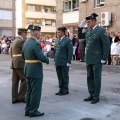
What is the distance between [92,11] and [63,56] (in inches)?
692

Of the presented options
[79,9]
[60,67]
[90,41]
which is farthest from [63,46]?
[79,9]

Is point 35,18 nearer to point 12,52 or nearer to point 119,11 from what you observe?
point 119,11

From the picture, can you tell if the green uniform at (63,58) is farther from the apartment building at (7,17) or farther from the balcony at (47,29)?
the balcony at (47,29)

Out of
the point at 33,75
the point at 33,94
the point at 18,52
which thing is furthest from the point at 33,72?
the point at 18,52

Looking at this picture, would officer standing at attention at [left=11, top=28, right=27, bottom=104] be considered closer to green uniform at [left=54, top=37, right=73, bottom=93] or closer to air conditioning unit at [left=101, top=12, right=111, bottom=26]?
green uniform at [left=54, top=37, right=73, bottom=93]

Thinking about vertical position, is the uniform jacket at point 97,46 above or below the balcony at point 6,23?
below

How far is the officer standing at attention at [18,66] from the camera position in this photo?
23.8ft

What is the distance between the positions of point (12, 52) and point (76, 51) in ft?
38.0

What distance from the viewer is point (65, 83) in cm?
817

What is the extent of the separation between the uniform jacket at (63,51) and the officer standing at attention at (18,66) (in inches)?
48.2

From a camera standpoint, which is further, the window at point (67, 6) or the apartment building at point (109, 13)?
the window at point (67, 6)

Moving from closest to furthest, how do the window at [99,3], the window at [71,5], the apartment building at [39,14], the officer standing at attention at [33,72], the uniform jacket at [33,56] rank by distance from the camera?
the uniform jacket at [33,56], the officer standing at attention at [33,72], the window at [99,3], the window at [71,5], the apartment building at [39,14]

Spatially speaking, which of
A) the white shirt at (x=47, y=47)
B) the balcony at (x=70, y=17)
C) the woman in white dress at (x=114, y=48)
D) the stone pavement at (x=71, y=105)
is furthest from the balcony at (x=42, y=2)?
the stone pavement at (x=71, y=105)

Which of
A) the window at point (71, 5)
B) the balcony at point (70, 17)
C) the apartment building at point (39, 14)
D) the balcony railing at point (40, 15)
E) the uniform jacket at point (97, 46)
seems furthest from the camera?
the balcony railing at point (40, 15)
